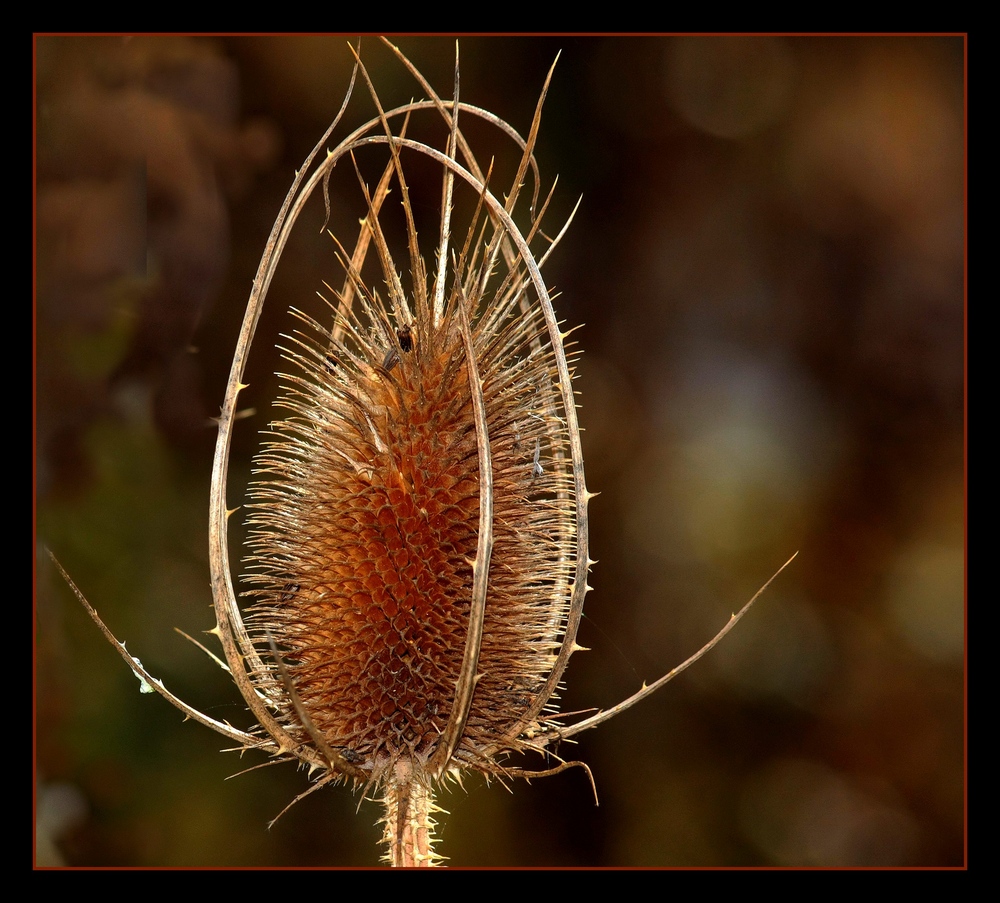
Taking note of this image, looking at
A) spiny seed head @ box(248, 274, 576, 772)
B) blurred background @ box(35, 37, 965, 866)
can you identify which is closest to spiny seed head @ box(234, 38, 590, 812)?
spiny seed head @ box(248, 274, 576, 772)

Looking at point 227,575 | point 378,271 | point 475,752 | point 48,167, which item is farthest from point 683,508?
point 48,167

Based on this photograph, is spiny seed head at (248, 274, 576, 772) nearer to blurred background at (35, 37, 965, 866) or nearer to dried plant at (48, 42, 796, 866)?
dried plant at (48, 42, 796, 866)

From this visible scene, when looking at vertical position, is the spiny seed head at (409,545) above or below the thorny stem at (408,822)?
→ above

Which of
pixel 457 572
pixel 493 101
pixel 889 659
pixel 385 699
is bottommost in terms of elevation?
pixel 889 659

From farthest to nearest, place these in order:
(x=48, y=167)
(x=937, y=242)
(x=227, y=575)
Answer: (x=937, y=242) → (x=48, y=167) → (x=227, y=575)

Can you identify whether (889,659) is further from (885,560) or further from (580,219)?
(580,219)

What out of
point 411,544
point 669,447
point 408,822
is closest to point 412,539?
point 411,544

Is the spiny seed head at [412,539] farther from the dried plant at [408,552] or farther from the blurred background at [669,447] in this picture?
the blurred background at [669,447]

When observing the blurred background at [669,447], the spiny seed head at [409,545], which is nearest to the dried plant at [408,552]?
the spiny seed head at [409,545]
